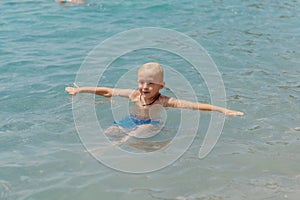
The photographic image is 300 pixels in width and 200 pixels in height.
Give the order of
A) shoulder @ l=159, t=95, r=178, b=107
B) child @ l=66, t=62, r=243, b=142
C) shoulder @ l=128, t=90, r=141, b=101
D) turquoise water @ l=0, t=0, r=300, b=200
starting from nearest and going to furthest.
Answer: turquoise water @ l=0, t=0, r=300, b=200 < child @ l=66, t=62, r=243, b=142 < shoulder @ l=159, t=95, r=178, b=107 < shoulder @ l=128, t=90, r=141, b=101

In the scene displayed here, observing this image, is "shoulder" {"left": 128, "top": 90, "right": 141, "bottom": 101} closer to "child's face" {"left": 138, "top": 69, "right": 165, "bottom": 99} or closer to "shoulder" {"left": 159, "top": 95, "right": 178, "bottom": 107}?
"child's face" {"left": 138, "top": 69, "right": 165, "bottom": 99}

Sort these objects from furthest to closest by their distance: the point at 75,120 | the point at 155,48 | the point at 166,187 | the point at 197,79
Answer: the point at 155,48 < the point at 197,79 < the point at 75,120 < the point at 166,187

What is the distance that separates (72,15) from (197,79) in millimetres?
→ 6239

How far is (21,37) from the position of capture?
10523mm

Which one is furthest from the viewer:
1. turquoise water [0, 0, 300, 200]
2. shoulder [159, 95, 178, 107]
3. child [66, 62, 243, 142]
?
shoulder [159, 95, 178, 107]

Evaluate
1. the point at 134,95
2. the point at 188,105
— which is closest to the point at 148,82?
the point at 134,95

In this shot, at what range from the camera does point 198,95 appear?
7203 millimetres

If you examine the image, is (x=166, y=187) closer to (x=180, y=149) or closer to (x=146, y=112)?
(x=180, y=149)

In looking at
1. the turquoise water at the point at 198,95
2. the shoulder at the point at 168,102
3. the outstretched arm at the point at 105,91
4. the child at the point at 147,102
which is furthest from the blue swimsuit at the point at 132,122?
the turquoise water at the point at 198,95

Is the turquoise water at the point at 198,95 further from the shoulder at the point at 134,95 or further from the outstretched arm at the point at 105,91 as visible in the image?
the shoulder at the point at 134,95

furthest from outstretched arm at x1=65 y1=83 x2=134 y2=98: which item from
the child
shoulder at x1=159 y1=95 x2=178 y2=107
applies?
shoulder at x1=159 y1=95 x2=178 y2=107

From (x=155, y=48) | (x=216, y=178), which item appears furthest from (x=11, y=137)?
(x=155, y=48)

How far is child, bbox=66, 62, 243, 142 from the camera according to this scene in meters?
5.75

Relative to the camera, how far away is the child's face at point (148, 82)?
5.80 meters
